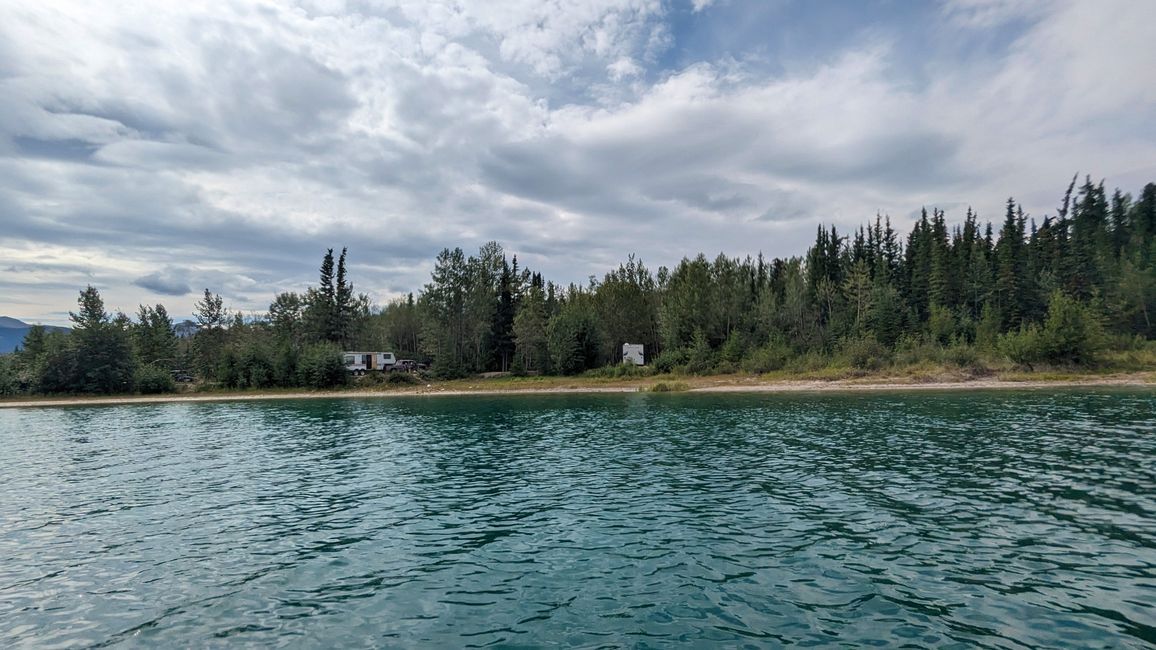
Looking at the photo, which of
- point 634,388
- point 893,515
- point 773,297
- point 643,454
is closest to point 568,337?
point 634,388

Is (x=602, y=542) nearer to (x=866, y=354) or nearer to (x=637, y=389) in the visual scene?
(x=637, y=389)

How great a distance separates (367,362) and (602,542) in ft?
309

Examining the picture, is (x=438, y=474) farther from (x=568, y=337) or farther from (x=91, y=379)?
(x=91, y=379)

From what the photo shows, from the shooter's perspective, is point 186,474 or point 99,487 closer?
point 99,487

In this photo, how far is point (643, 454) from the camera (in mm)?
29141

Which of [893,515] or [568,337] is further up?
[568,337]

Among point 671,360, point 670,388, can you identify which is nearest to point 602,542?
point 670,388

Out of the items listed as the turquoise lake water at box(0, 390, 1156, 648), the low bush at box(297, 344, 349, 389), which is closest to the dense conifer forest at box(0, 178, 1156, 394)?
the low bush at box(297, 344, 349, 389)

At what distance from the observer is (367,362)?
101000mm

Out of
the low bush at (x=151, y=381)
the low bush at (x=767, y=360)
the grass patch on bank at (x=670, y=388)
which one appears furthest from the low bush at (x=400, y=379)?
the low bush at (x=767, y=360)

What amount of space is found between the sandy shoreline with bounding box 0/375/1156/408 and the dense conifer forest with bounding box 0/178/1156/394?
546cm

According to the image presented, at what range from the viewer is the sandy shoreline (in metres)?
64.2

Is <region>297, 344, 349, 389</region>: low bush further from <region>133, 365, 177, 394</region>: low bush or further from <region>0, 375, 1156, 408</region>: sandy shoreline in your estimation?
<region>133, 365, 177, 394</region>: low bush

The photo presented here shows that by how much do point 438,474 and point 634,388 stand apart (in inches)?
2187
